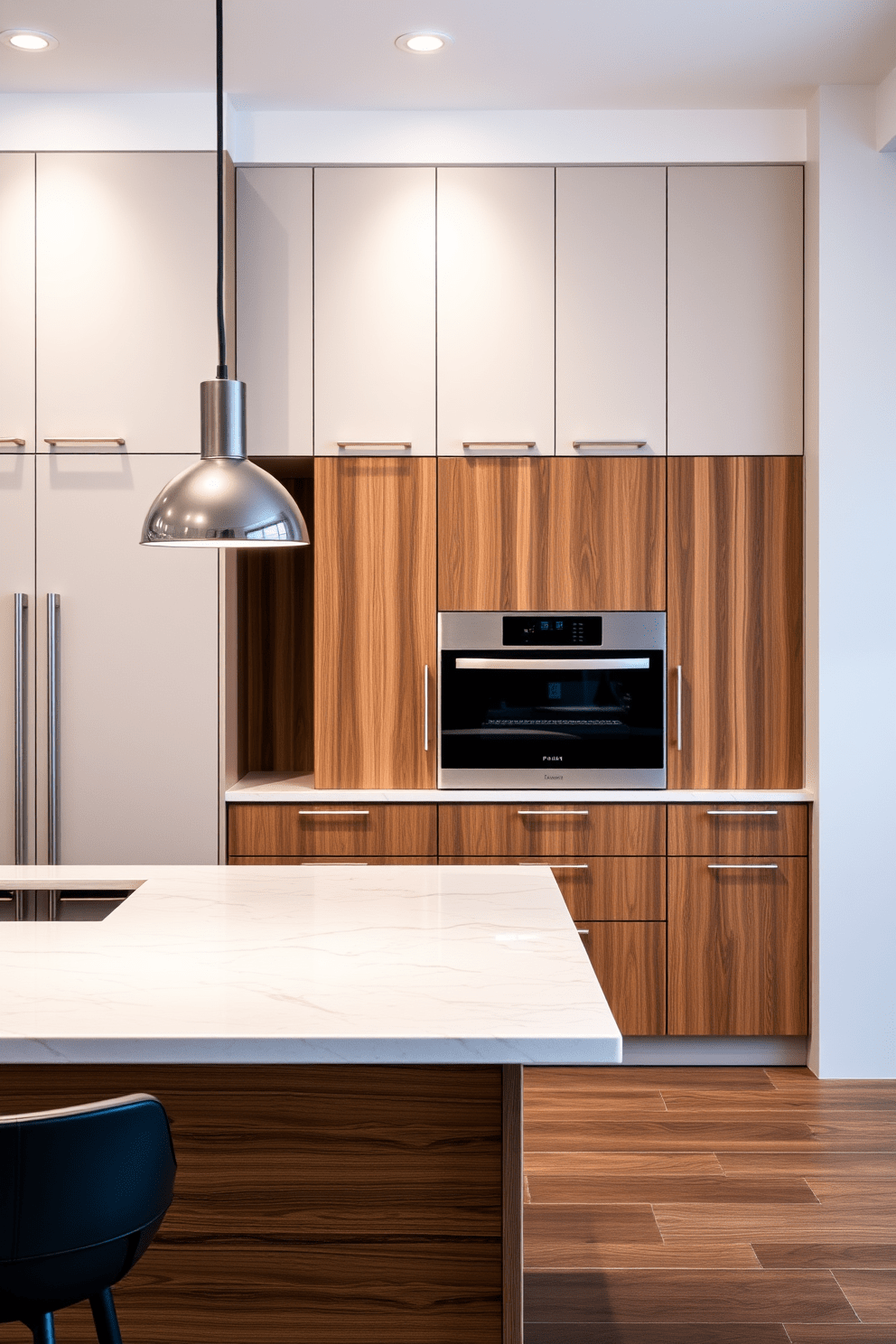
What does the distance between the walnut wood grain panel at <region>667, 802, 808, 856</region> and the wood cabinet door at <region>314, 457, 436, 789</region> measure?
2.81 ft

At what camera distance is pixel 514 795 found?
3.64 m

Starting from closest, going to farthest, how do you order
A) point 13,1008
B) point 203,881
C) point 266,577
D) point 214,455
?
point 13,1008 < point 214,455 < point 203,881 < point 266,577

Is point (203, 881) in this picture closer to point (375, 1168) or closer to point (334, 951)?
point (334, 951)

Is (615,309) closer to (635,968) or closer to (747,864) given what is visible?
(747,864)

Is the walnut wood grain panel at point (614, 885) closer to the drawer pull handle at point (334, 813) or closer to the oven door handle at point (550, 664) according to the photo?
the drawer pull handle at point (334, 813)

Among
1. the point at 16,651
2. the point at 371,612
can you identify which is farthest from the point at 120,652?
the point at 371,612

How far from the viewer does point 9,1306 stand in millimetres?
1339

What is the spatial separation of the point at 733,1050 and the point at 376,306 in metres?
2.68

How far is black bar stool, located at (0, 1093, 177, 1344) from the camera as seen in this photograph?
4.20 ft

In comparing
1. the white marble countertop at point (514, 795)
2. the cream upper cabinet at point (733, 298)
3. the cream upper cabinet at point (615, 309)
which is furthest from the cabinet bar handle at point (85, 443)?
the cream upper cabinet at point (733, 298)

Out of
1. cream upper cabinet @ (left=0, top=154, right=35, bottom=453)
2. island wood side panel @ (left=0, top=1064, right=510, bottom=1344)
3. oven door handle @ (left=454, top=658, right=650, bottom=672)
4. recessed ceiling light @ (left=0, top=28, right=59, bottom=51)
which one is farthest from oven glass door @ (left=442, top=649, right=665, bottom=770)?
recessed ceiling light @ (left=0, top=28, right=59, bottom=51)

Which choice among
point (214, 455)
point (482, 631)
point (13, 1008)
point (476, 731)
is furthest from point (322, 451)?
point (13, 1008)

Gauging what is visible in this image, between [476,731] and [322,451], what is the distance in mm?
1039

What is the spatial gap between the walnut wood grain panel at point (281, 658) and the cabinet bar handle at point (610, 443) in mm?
1159
